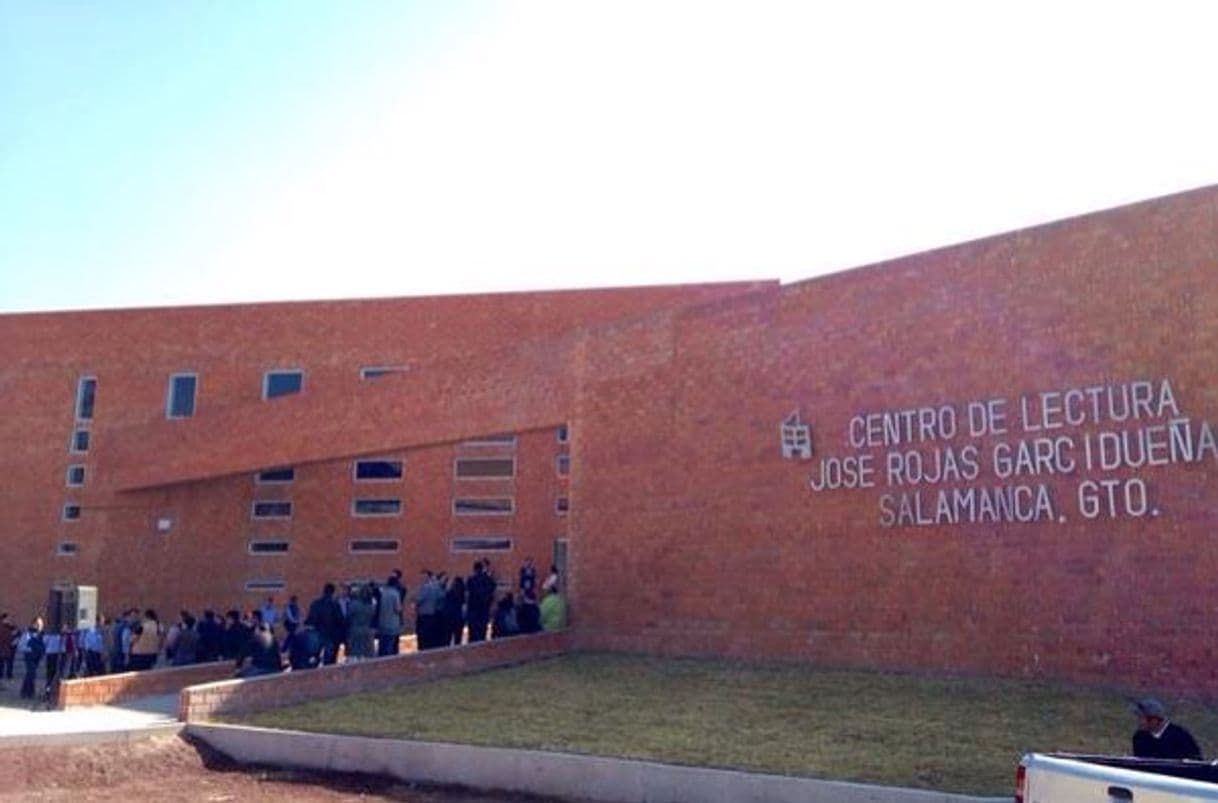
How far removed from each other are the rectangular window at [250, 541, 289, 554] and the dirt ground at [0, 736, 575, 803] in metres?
14.8

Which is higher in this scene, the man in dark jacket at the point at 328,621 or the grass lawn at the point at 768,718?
the man in dark jacket at the point at 328,621

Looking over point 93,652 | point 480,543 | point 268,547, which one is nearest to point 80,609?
point 93,652

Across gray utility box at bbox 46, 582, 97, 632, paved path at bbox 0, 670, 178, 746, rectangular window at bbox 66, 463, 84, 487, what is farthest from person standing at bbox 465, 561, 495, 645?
rectangular window at bbox 66, 463, 84, 487

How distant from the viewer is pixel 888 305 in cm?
1414

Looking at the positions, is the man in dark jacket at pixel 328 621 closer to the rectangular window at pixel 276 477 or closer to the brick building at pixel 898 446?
the brick building at pixel 898 446

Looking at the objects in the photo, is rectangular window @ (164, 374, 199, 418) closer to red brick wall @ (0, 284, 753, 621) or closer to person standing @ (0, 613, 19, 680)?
red brick wall @ (0, 284, 753, 621)

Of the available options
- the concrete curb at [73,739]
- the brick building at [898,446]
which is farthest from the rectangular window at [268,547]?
the concrete curb at [73,739]

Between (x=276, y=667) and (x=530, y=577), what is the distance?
13.2 feet

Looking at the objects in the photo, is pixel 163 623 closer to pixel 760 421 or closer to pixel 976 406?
pixel 760 421

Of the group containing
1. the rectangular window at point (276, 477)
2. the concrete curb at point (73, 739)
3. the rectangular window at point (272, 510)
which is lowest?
A: the concrete curb at point (73, 739)

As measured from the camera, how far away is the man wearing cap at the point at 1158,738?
25.3ft

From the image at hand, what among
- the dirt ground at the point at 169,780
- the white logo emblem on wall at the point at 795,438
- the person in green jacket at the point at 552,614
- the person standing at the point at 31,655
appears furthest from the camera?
the person standing at the point at 31,655

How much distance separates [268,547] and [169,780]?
640 inches

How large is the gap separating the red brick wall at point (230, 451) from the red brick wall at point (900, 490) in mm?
8679
